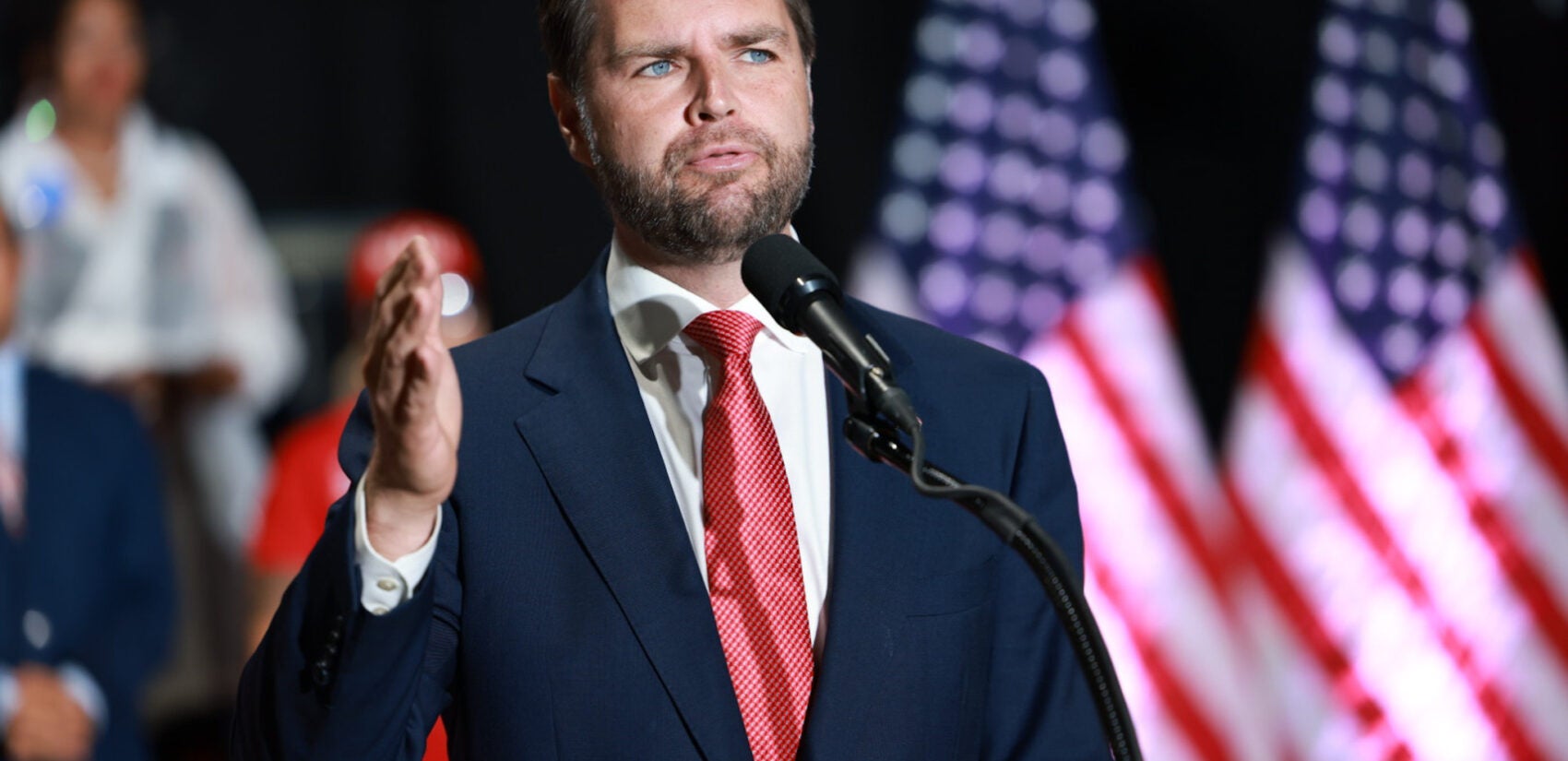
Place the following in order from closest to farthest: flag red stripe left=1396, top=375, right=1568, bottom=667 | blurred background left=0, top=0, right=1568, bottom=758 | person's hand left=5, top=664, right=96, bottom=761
Result: person's hand left=5, top=664, right=96, bottom=761, blurred background left=0, top=0, right=1568, bottom=758, flag red stripe left=1396, top=375, right=1568, bottom=667

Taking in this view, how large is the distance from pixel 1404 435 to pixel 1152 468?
0.59m

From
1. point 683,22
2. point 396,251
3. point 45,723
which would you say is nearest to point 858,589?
point 683,22

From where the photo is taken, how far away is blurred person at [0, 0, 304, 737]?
321 cm

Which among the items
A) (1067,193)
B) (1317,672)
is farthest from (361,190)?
(1317,672)

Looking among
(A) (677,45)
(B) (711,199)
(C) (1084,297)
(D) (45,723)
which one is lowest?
(D) (45,723)

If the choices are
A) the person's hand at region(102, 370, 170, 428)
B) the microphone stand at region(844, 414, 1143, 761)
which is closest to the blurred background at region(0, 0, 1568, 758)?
the person's hand at region(102, 370, 170, 428)

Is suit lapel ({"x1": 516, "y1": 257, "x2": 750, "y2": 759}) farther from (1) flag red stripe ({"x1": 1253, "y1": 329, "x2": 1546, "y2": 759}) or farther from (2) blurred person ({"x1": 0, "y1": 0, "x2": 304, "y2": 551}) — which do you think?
(1) flag red stripe ({"x1": 1253, "y1": 329, "x2": 1546, "y2": 759})

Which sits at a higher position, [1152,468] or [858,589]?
[858,589]

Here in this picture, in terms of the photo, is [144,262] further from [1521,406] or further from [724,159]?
[1521,406]

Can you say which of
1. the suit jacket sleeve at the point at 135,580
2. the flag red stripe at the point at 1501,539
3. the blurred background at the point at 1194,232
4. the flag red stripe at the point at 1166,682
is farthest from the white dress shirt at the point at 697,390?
the flag red stripe at the point at 1501,539

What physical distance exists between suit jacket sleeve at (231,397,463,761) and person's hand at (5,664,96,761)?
6.01ft

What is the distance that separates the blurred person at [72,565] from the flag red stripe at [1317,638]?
224 centimetres

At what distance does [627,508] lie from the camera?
3.73 ft

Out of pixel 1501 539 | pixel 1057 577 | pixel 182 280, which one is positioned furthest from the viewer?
pixel 1501 539
